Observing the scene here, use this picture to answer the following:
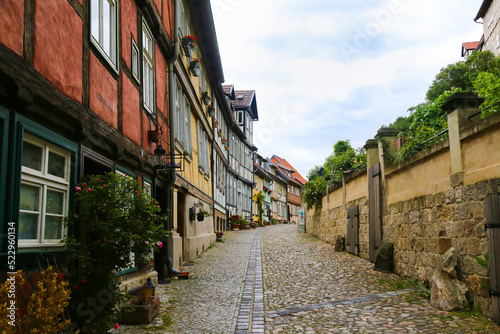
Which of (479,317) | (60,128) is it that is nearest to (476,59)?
(479,317)

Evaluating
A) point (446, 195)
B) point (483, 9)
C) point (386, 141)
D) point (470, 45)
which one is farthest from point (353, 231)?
point (470, 45)

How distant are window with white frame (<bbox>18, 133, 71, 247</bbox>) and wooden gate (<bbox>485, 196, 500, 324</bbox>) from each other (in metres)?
5.01

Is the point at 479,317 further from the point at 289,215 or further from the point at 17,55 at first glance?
the point at 289,215

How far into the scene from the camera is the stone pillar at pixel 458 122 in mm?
6988

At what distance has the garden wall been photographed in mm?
6281

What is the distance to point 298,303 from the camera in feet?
24.1

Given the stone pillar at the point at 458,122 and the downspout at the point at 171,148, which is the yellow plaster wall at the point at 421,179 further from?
the downspout at the point at 171,148

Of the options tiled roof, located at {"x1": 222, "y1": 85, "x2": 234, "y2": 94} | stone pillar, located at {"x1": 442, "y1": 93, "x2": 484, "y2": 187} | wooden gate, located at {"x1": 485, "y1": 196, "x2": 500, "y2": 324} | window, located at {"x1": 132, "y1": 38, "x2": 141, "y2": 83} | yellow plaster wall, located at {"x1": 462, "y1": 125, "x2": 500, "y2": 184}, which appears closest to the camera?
wooden gate, located at {"x1": 485, "y1": 196, "x2": 500, "y2": 324}

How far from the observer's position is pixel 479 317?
6004 millimetres

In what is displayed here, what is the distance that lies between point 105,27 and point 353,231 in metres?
9.70

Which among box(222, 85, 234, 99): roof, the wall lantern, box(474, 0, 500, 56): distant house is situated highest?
box(474, 0, 500, 56): distant house

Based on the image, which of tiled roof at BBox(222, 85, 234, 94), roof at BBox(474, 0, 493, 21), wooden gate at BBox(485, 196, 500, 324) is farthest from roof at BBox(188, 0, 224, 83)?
roof at BBox(474, 0, 493, 21)

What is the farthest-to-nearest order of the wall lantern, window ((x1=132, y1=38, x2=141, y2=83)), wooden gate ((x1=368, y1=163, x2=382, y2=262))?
wooden gate ((x1=368, y1=163, x2=382, y2=262)) < the wall lantern < window ((x1=132, y1=38, x2=141, y2=83))

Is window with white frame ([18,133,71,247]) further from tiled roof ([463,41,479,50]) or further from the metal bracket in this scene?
tiled roof ([463,41,479,50])
